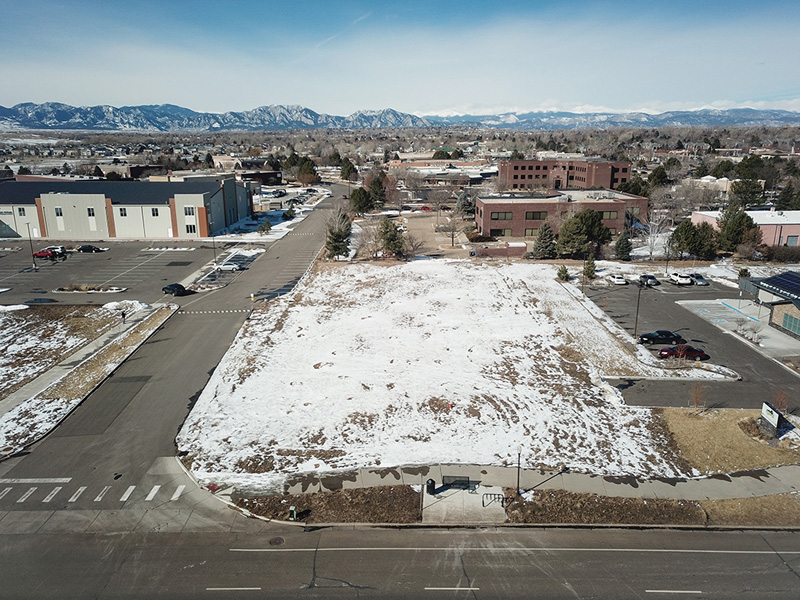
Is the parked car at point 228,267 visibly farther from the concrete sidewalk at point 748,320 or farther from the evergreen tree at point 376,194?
the concrete sidewalk at point 748,320

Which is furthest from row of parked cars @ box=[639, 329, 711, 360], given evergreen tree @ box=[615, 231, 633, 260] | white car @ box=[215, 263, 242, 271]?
white car @ box=[215, 263, 242, 271]

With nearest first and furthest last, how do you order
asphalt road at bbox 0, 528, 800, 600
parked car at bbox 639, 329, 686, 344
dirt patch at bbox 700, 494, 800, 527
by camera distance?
asphalt road at bbox 0, 528, 800, 600 → dirt patch at bbox 700, 494, 800, 527 → parked car at bbox 639, 329, 686, 344

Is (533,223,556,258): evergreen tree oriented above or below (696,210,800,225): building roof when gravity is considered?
below

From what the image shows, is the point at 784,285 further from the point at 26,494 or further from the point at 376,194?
the point at 376,194

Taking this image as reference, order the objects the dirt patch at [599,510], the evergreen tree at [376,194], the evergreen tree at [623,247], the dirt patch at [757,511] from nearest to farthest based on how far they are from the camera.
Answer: the dirt patch at [757,511], the dirt patch at [599,510], the evergreen tree at [623,247], the evergreen tree at [376,194]

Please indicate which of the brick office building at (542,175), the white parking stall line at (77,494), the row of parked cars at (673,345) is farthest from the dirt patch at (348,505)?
the brick office building at (542,175)

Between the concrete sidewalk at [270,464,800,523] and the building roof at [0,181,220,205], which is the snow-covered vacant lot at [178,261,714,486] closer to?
the concrete sidewalk at [270,464,800,523]
